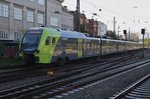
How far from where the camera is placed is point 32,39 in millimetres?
27219

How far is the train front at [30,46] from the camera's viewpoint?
26781mm

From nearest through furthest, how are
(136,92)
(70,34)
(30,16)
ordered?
1. (136,92)
2. (70,34)
3. (30,16)

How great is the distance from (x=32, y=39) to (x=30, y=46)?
548 millimetres

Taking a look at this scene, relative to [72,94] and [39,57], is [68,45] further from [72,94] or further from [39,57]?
[72,94]

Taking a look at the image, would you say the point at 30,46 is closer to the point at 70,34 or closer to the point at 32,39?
the point at 32,39

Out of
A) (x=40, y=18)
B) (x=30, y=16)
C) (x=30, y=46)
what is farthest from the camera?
(x=40, y=18)

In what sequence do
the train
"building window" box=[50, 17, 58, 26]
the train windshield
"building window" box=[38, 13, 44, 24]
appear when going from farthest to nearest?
"building window" box=[50, 17, 58, 26], "building window" box=[38, 13, 44, 24], the train windshield, the train

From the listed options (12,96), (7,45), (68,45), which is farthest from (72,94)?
(7,45)

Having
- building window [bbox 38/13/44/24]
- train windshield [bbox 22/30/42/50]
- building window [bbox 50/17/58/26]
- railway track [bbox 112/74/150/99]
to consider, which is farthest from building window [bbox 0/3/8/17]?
railway track [bbox 112/74/150/99]

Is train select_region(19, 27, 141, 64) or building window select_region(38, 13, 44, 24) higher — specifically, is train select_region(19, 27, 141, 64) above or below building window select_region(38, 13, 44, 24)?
below

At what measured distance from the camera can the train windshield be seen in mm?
26922

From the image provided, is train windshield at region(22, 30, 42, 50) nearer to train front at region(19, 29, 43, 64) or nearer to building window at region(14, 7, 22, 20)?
train front at region(19, 29, 43, 64)

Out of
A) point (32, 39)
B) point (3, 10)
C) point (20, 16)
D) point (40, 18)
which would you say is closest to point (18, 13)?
point (20, 16)

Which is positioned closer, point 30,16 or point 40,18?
point 30,16
